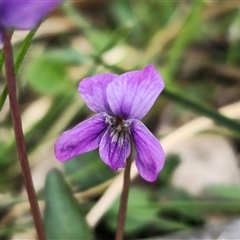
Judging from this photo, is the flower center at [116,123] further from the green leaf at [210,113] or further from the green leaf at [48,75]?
the green leaf at [48,75]

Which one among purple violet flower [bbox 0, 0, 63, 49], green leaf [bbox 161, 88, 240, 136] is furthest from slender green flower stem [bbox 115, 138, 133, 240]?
green leaf [bbox 161, 88, 240, 136]

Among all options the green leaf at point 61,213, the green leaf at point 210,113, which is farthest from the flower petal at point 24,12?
the green leaf at point 210,113

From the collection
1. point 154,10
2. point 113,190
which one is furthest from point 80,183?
point 154,10

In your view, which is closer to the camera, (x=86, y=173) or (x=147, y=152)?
(x=147, y=152)

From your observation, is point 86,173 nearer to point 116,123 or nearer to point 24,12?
point 116,123

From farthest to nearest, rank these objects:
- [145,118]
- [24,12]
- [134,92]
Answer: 1. [145,118]
2. [134,92]
3. [24,12]

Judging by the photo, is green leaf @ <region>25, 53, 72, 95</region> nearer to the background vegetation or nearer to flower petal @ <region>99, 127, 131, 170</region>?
the background vegetation

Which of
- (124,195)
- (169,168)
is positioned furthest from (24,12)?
(169,168)
